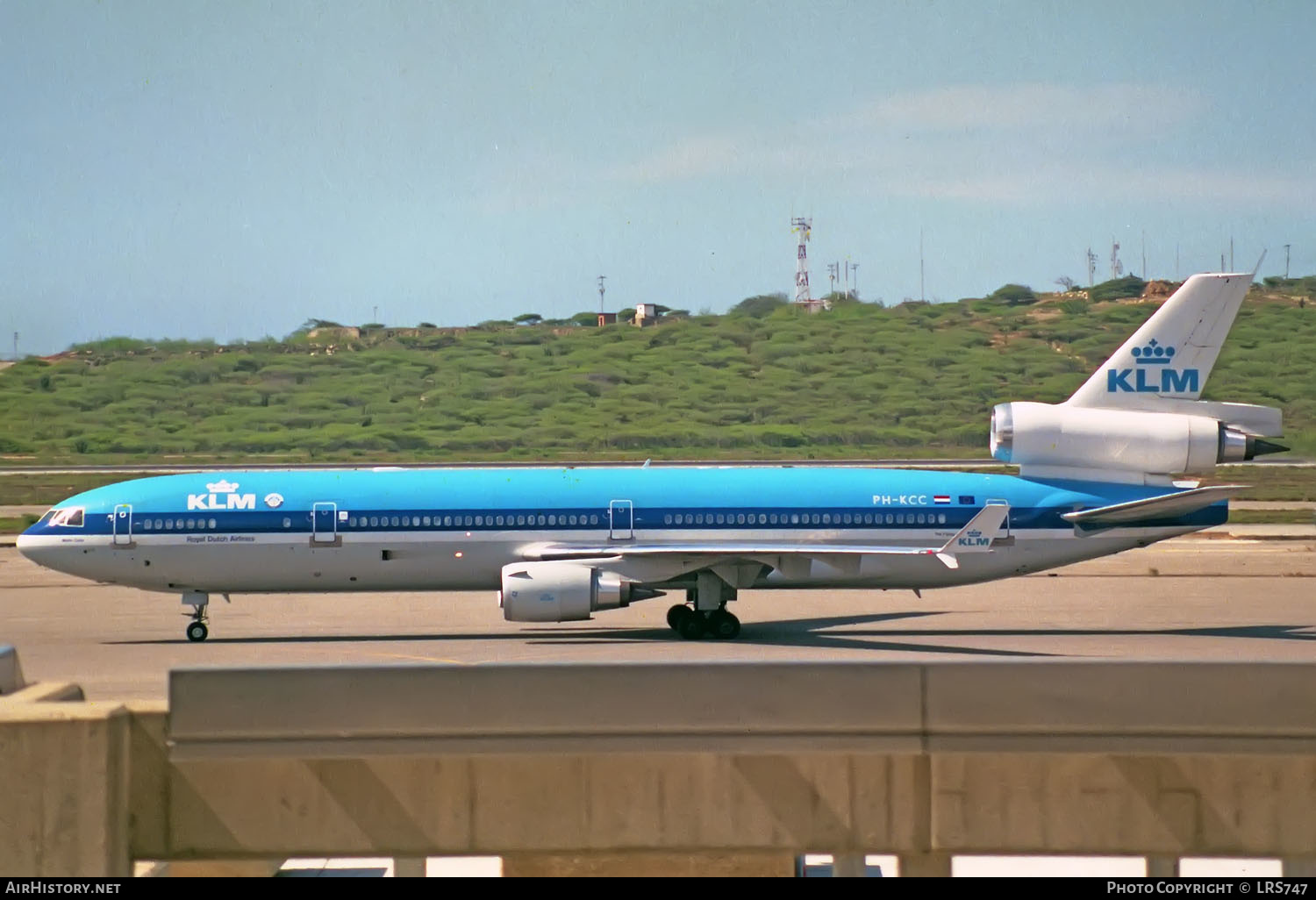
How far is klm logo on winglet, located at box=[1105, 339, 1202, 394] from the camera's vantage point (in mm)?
30750

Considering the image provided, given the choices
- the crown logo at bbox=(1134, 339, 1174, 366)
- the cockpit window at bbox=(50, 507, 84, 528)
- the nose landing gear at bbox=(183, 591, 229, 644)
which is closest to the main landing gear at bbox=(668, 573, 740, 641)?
the nose landing gear at bbox=(183, 591, 229, 644)

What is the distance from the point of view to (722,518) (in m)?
30.1

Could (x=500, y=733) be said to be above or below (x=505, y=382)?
below

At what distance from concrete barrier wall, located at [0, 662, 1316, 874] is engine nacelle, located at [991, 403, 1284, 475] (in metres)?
21.6

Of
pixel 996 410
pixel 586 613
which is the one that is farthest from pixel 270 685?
pixel 996 410

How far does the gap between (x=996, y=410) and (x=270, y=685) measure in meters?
23.9

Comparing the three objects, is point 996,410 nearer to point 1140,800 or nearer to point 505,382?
point 1140,800

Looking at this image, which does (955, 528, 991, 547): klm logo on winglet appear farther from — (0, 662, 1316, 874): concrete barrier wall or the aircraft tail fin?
(0, 662, 1316, 874): concrete barrier wall

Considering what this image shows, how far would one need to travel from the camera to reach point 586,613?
2845cm

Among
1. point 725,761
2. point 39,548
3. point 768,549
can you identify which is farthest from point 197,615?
point 725,761

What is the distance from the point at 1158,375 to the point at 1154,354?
1.47ft

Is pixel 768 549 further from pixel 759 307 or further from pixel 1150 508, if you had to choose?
A: pixel 759 307
